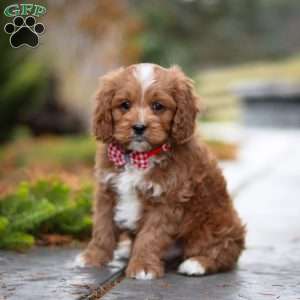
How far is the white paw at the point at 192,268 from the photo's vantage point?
17.5 ft

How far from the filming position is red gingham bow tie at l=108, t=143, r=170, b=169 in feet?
17.5

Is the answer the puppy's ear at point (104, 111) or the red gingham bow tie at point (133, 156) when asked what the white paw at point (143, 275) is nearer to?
the red gingham bow tie at point (133, 156)

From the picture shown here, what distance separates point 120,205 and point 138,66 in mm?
984

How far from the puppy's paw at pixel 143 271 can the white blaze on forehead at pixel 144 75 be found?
119 cm

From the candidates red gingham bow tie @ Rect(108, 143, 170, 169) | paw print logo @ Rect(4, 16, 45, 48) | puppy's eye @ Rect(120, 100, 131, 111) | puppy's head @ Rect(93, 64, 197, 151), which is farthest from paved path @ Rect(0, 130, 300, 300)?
paw print logo @ Rect(4, 16, 45, 48)

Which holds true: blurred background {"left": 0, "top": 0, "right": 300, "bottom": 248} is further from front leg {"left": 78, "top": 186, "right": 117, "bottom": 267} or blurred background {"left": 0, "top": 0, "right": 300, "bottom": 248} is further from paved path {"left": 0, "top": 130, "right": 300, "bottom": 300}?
front leg {"left": 78, "top": 186, "right": 117, "bottom": 267}

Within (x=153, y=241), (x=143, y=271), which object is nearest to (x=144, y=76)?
(x=153, y=241)

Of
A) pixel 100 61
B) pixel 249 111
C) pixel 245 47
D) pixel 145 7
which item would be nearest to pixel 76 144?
pixel 100 61

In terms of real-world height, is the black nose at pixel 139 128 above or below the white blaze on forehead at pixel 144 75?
below

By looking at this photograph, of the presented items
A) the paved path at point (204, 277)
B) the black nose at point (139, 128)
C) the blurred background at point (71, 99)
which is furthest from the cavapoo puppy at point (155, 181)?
the blurred background at point (71, 99)

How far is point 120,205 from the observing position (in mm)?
5391

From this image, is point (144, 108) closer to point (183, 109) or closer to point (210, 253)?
point (183, 109)

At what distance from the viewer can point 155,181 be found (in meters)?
5.29

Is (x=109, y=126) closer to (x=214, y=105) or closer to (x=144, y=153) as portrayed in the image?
(x=144, y=153)
